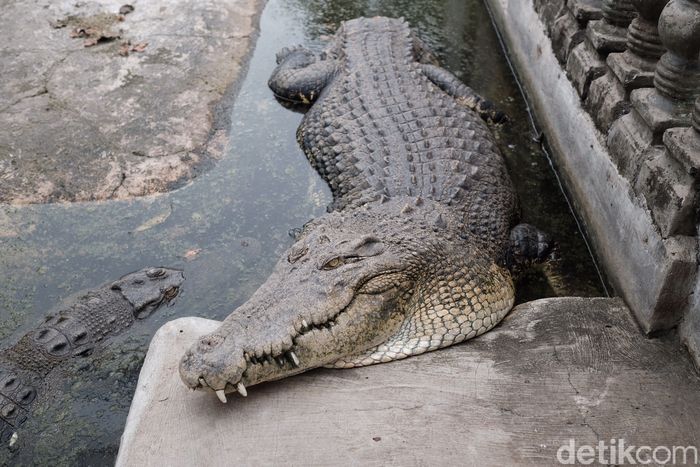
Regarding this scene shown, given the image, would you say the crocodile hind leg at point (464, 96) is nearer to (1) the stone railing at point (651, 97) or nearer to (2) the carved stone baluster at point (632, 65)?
(1) the stone railing at point (651, 97)

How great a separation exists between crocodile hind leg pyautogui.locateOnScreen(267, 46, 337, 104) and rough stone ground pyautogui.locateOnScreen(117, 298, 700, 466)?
2787 millimetres

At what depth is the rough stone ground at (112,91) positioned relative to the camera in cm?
437

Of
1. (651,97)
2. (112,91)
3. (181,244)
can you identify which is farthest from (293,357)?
(112,91)

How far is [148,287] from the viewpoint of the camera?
3.57 meters

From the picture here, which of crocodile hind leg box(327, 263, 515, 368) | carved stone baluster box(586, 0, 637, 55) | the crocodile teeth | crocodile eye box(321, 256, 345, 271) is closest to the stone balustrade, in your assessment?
carved stone baluster box(586, 0, 637, 55)

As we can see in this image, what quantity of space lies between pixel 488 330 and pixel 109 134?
3.11 metres

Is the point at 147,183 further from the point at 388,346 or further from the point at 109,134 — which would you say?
the point at 388,346

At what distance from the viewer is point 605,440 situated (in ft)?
7.69

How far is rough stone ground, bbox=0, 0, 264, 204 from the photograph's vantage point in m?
4.37

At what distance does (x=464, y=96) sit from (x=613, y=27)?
1387 millimetres

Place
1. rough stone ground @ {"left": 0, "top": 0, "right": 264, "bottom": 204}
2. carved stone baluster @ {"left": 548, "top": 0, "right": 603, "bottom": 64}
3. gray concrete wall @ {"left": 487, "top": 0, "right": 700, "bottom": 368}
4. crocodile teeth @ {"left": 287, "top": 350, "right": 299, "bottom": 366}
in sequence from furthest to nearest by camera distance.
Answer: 1. rough stone ground @ {"left": 0, "top": 0, "right": 264, "bottom": 204}
2. carved stone baluster @ {"left": 548, "top": 0, "right": 603, "bottom": 64}
3. gray concrete wall @ {"left": 487, "top": 0, "right": 700, "bottom": 368}
4. crocodile teeth @ {"left": 287, "top": 350, "right": 299, "bottom": 366}

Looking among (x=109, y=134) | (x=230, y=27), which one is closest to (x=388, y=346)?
(x=109, y=134)

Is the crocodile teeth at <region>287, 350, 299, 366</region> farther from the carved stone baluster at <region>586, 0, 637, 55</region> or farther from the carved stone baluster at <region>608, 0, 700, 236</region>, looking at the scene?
the carved stone baluster at <region>586, 0, 637, 55</region>

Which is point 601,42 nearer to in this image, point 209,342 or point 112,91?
point 209,342
